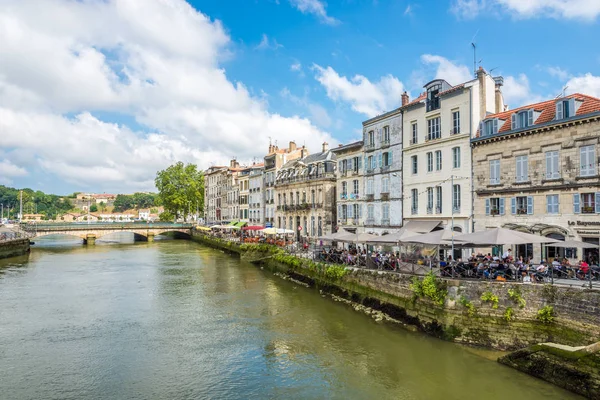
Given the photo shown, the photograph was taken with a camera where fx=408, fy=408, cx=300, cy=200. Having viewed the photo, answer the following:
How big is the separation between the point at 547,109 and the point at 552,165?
10.8 ft

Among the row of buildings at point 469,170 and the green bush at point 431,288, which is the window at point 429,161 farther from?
the green bush at point 431,288

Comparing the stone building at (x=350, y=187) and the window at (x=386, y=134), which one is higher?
the window at (x=386, y=134)

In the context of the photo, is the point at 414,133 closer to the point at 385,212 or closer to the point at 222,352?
the point at 385,212

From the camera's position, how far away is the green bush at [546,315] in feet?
44.7

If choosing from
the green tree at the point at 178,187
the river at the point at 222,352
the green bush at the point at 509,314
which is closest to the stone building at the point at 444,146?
the river at the point at 222,352

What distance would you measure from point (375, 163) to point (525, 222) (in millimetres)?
13543

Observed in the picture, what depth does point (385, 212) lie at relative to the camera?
32094 mm

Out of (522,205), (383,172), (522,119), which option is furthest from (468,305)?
(383,172)

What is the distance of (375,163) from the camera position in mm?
33250

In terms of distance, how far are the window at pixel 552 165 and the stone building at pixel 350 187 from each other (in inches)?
614

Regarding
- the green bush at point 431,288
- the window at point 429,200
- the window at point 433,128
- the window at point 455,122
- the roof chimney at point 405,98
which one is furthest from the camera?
the roof chimney at point 405,98

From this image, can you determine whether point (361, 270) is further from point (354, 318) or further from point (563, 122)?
point (563, 122)

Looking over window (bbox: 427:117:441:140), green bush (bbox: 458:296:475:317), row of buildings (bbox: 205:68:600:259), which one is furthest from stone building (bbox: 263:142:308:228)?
green bush (bbox: 458:296:475:317)

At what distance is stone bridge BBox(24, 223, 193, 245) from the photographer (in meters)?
59.3
